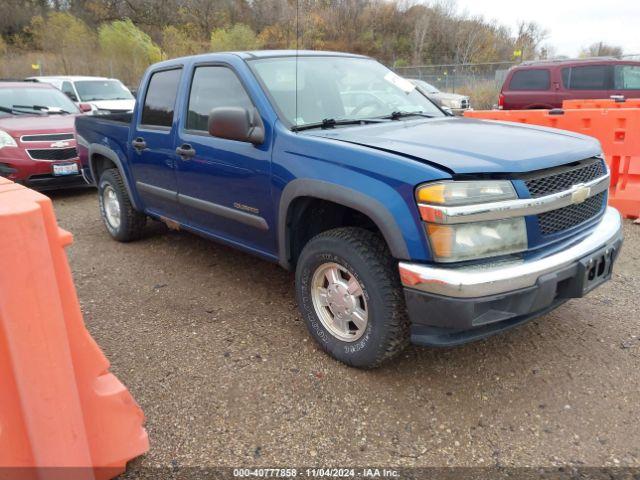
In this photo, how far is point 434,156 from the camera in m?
2.40

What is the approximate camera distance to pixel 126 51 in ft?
80.8

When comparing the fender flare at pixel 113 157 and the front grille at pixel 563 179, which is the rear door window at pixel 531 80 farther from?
the fender flare at pixel 113 157

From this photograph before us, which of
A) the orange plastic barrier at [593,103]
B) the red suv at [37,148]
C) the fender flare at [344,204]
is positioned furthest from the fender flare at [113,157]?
the orange plastic barrier at [593,103]

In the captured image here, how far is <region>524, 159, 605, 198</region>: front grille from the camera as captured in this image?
7.98 ft

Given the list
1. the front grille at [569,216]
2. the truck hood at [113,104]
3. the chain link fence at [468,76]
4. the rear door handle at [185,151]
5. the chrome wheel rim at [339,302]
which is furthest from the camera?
Answer: the chain link fence at [468,76]

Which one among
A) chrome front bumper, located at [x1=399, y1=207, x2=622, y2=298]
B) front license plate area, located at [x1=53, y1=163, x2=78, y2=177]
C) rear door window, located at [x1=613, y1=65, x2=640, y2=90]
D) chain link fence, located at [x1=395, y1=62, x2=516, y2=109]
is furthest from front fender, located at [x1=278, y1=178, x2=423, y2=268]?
chain link fence, located at [x1=395, y1=62, x2=516, y2=109]

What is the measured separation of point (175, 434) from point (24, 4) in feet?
159

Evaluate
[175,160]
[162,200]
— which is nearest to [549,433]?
[175,160]

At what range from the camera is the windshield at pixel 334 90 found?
Result: 3248 millimetres

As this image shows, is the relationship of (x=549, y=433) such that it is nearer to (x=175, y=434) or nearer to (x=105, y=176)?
(x=175, y=434)

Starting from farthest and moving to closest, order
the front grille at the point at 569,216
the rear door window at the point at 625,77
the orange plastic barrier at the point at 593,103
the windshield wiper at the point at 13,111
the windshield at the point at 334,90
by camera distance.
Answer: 1. the rear door window at the point at 625,77
2. the orange plastic barrier at the point at 593,103
3. the windshield wiper at the point at 13,111
4. the windshield at the point at 334,90
5. the front grille at the point at 569,216

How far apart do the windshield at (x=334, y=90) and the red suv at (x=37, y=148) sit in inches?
168

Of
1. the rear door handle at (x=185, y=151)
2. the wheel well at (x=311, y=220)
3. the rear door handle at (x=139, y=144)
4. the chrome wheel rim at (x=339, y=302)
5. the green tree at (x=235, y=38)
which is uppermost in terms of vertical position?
the green tree at (x=235, y=38)

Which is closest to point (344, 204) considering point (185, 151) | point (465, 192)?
point (465, 192)
